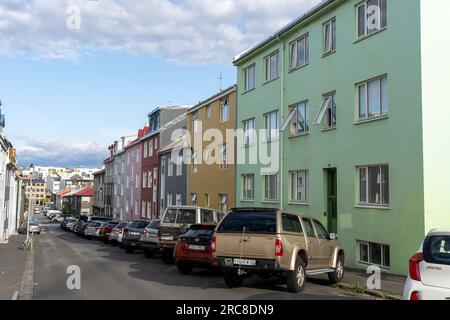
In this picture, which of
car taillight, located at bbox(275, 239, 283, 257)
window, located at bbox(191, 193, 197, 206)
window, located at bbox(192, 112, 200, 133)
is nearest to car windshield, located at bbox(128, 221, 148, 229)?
window, located at bbox(191, 193, 197, 206)

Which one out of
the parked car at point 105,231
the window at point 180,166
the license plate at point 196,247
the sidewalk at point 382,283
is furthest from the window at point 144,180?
the sidewalk at point 382,283

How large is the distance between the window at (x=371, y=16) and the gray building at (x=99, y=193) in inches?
2505

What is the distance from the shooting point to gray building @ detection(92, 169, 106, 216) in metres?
76.9

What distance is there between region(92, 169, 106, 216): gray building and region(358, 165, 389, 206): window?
6310 centimetres

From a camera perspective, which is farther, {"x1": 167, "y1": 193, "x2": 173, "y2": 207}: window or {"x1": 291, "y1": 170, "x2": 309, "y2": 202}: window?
{"x1": 167, "y1": 193, "x2": 173, "y2": 207}: window

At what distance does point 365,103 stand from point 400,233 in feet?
15.2

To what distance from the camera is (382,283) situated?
41.5 feet

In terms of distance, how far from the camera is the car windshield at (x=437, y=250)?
6.84m

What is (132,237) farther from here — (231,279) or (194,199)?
(231,279)

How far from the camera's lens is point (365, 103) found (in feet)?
54.7

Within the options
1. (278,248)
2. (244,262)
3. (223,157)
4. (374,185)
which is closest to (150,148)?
(223,157)

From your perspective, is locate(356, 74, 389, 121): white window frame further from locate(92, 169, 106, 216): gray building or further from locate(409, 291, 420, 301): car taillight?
locate(92, 169, 106, 216): gray building
